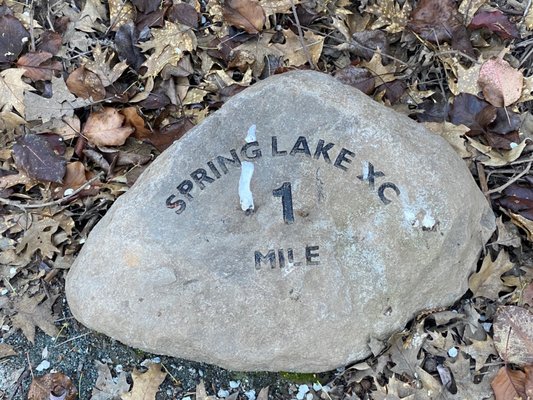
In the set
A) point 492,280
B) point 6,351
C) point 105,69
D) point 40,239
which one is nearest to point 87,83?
point 105,69

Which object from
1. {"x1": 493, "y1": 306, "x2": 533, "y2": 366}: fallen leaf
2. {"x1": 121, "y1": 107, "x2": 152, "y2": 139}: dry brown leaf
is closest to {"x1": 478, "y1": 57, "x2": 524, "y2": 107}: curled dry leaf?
{"x1": 493, "y1": 306, "x2": 533, "y2": 366}: fallen leaf

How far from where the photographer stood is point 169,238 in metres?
2.49

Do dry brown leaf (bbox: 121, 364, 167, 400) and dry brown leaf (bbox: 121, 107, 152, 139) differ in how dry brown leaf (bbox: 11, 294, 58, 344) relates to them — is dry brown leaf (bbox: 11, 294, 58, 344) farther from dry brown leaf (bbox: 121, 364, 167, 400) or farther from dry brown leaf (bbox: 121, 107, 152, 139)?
dry brown leaf (bbox: 121, 107, 152, 139)

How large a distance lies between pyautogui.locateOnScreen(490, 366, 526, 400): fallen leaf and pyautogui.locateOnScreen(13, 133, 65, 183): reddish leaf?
217cm

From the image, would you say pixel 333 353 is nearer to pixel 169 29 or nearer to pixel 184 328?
pixel 184 328

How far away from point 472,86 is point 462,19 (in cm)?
42

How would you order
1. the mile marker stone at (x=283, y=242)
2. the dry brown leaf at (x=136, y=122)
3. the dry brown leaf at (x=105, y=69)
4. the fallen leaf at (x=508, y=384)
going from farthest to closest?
the dry brown leaf at (x=105, y=69)
the dry brown leaf at (x=136, y=122)
the fallen leaf at (x=508, y=384)
the mile marker stone at (x=283, y=242)

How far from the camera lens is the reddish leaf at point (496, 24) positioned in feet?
10.7

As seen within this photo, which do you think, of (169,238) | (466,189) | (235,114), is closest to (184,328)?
(169,238)

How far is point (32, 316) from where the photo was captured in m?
2.89

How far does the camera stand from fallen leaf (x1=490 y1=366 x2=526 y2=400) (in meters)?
2.58

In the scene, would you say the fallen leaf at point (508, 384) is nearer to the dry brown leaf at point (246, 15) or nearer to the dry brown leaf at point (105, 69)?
the dry brown leaf at point (246, 15)

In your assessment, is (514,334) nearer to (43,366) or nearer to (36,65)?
(43,366)

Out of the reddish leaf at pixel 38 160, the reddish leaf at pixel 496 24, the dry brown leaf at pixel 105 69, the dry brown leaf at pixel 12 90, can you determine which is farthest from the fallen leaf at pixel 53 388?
the reddish leaf at pixel 496 24
